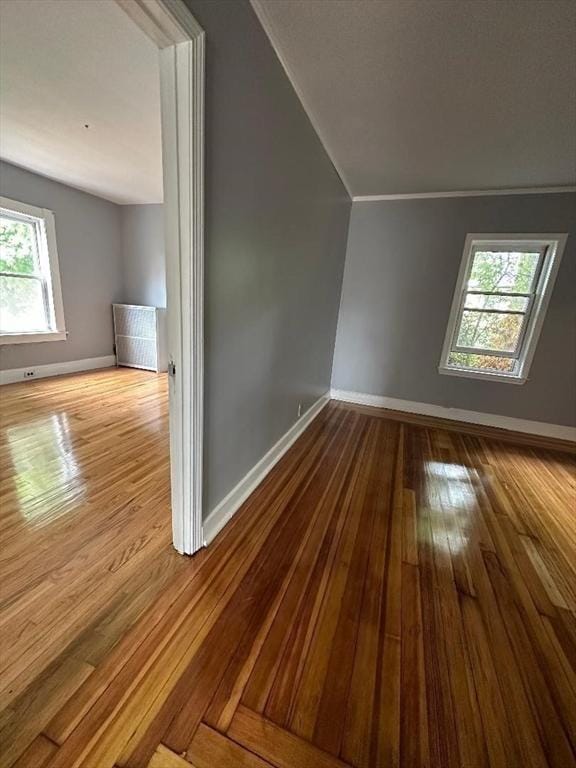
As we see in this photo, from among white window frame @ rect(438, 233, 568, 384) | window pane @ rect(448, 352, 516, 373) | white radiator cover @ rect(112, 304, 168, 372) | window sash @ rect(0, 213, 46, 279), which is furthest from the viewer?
white radiator cover @ rect(112, 304, 168, 372)

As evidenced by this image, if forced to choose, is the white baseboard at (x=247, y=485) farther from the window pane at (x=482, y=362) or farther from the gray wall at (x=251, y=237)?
the window pane at (x=482, y=362)

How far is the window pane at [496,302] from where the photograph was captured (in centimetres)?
329

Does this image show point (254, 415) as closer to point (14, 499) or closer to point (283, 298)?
point (283, 298)

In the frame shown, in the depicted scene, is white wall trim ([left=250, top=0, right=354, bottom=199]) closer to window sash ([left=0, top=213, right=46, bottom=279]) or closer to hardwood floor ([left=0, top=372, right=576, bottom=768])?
hardwood floor ([left=0, top=372, right=576, bottom=768])

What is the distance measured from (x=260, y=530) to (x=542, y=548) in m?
1.64

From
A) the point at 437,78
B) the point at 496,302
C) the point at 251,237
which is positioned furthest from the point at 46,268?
the point at 496,302

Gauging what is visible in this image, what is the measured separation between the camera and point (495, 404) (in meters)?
3.49

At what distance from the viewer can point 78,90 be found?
2.05m

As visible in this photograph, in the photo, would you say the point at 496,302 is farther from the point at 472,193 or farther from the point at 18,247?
the point at 18,247

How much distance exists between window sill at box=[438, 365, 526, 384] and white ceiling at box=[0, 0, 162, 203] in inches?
148

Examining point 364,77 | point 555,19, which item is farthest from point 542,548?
point 364,77

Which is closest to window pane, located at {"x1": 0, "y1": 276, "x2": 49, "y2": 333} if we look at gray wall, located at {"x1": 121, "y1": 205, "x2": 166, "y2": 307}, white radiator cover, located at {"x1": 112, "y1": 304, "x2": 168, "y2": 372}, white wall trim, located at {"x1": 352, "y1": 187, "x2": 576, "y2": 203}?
white radiator cover, located at {"x1": 112, "y1": 304, "x2": 168, "y2": 372}

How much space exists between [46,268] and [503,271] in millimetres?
5727

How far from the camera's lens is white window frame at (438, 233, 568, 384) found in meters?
3.07
